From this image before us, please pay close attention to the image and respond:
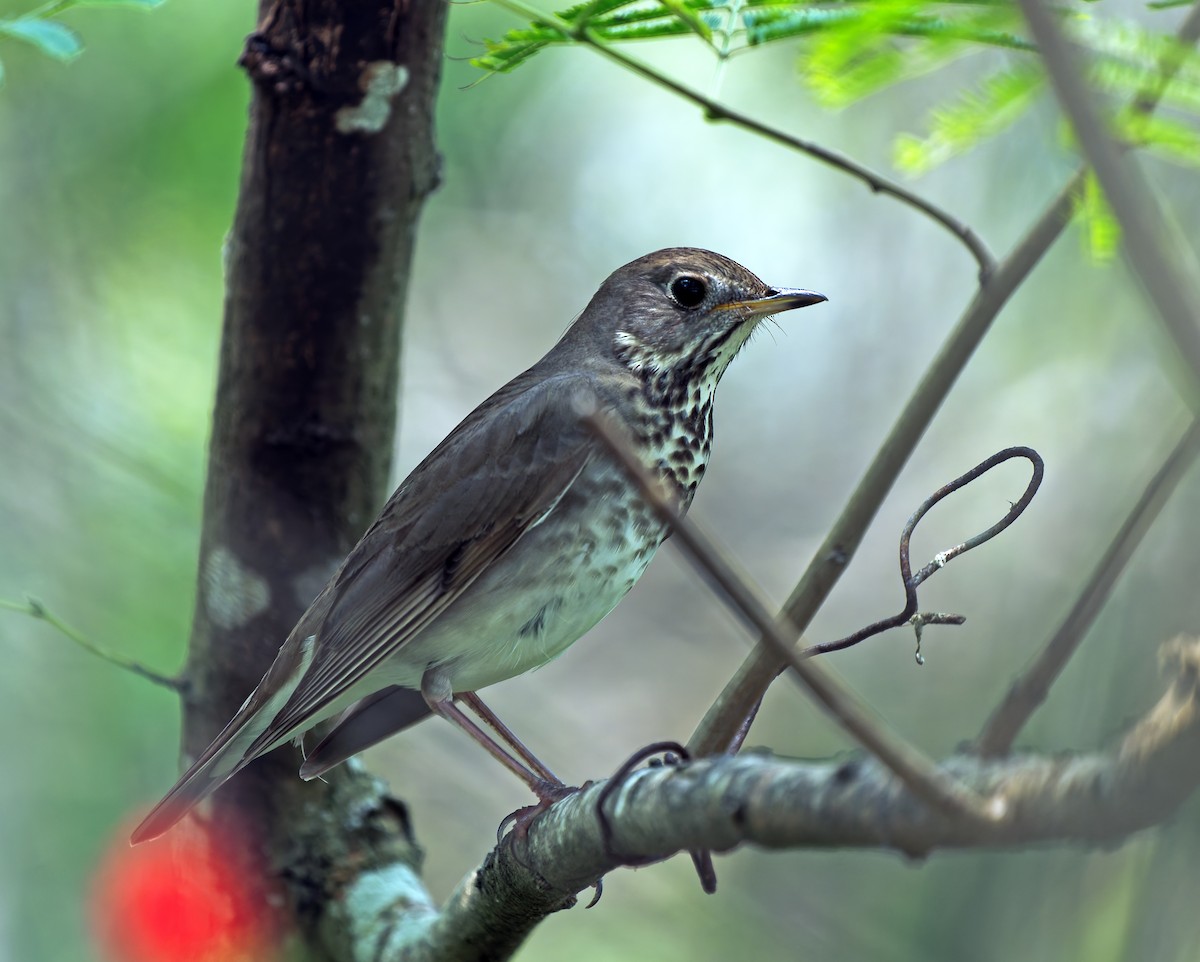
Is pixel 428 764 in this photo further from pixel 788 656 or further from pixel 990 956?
pixel 788 656

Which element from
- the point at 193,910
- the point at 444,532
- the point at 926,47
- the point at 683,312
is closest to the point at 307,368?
the point at 444,532

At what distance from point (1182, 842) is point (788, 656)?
2091 millimetres

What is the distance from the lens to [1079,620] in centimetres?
123

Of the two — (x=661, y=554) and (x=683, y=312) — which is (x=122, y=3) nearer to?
(x=683, y=312)

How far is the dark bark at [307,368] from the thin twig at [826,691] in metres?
2.38

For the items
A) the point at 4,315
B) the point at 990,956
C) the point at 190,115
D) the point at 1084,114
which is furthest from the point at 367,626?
the point at 4,315

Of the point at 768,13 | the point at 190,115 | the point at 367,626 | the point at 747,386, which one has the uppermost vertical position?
the point at 747,386

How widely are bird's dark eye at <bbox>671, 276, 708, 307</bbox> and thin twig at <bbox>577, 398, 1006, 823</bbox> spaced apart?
3.03 m

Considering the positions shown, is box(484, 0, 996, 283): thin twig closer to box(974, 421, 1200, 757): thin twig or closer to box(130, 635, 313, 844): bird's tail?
box(974, 421, 1200, 757): thin twig

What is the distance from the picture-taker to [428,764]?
6.98 m

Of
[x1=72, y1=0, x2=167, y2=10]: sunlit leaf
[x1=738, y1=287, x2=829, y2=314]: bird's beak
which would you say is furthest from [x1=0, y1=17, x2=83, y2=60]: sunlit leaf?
[x1=738, y1=287, x2=829, y2=314]: bird's beak

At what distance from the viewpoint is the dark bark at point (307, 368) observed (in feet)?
11.4

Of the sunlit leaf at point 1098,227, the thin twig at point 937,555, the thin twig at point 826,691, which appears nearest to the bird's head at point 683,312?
the sunlit leaf at point 1098,227

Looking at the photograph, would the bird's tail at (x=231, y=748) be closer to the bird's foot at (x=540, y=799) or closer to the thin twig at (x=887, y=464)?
the bird's foot at (x=540, y=799)
